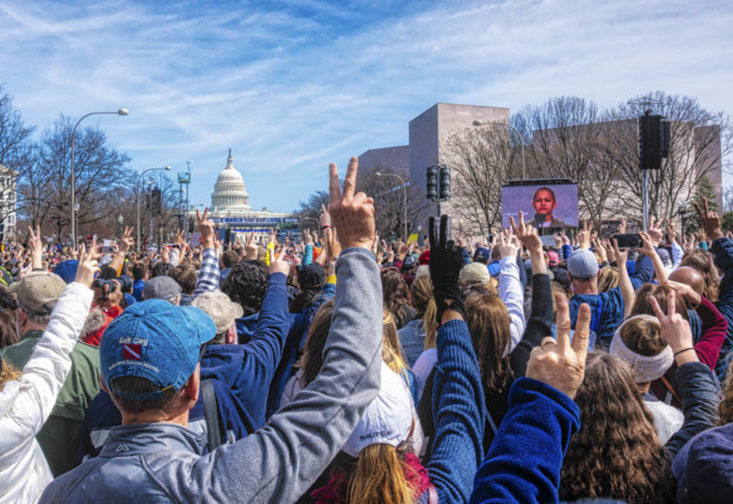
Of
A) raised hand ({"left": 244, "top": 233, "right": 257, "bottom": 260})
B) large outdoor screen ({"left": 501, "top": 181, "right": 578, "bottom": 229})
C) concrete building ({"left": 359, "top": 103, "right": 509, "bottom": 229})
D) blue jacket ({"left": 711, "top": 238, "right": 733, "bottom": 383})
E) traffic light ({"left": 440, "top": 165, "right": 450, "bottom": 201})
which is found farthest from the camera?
concrete building ({"left": 359, "top": 103, "right": 509, "bottom": 229})

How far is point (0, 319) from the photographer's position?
4305 millimetres

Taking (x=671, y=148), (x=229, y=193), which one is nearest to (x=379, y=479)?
(x=671, y=148)

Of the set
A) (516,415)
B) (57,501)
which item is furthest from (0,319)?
(516,415)

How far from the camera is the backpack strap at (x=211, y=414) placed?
8.84ft

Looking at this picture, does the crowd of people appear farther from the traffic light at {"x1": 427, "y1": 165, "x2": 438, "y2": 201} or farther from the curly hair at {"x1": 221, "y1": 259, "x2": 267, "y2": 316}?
the traffic light at {"x1": 427, "y1": 165, "x2": 438, "y2": 201}

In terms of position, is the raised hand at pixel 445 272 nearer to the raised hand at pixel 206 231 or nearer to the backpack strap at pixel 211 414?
the backpack strap at pixel 211 414

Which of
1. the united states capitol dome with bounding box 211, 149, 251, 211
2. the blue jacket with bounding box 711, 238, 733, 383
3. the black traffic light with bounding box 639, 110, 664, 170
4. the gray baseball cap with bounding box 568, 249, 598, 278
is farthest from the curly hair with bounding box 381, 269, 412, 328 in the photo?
the united states capitol dome with bounding box 211, 149, 251, 211

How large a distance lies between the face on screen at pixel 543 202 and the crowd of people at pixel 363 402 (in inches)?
818

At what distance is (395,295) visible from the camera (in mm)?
5930

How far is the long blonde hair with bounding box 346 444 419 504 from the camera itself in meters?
1.87

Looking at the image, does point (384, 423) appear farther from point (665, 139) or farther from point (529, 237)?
point (665, 139)

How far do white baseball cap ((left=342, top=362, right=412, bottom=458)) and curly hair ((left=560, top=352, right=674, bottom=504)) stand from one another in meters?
0.58

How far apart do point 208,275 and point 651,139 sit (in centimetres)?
1204

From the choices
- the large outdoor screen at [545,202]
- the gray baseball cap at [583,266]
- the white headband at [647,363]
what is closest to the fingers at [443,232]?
the white headband at [647,363]
